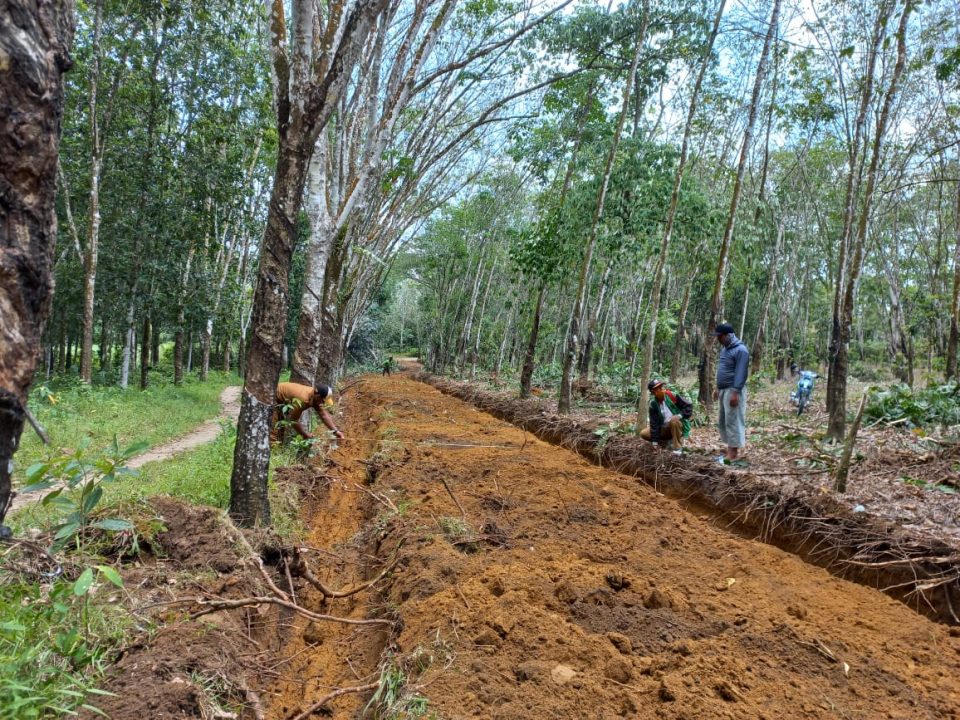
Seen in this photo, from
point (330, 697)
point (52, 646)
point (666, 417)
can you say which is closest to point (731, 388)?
point (666, 417)

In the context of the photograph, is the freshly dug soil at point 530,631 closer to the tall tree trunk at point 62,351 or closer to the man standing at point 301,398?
the man standing at point 301,398

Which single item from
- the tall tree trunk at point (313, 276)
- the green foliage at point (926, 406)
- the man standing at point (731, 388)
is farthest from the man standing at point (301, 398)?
the green foliage at point (926, 406)

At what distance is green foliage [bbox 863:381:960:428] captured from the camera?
24.1ft

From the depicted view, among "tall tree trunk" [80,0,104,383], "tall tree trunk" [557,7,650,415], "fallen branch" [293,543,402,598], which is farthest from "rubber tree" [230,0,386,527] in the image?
"tall tree trunk" [80,0,104,383]

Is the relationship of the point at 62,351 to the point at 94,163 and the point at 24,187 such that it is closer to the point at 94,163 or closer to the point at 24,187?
the point at 94,163

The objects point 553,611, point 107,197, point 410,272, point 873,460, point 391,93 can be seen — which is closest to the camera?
point 553,611

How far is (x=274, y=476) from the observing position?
233 inches

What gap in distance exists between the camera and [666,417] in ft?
25.0

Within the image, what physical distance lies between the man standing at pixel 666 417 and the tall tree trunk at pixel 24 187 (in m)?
6.92

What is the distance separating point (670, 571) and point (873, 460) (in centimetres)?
402

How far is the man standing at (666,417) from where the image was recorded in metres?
7.56

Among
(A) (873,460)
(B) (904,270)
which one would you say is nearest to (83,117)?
(A) (873,460)

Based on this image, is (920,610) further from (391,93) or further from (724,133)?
(724,133)

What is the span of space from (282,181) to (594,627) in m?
3.74
